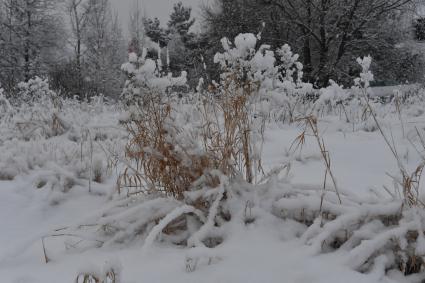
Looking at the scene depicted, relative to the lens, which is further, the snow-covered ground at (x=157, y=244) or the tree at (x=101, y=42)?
the tree at (x=101, y=42)

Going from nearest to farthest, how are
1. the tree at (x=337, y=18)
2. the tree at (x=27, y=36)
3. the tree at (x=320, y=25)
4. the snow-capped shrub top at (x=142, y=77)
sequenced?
the snow-capped shrub top at (x=142, y=77) < the tree at (x=337, y=18) < the tree at (x=320, y=25) < the tree at (x=27, y=36)

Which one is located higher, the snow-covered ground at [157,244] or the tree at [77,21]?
the tree at [77,21]

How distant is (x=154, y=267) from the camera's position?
48.4 inches

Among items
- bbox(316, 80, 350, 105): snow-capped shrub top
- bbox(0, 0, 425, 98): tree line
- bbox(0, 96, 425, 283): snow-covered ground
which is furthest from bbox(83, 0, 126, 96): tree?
bbox(0, 96, 425, 283): snow-covered ground

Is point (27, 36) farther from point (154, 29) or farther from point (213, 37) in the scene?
point (213, 37)

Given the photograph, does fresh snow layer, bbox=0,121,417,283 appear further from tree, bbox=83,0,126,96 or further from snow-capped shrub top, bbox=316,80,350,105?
tree, bbox=83,0,126,96

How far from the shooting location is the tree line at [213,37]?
552 inches

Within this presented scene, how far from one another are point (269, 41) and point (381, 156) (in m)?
15.7

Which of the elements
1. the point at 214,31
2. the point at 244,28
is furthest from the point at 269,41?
the point at 214,31

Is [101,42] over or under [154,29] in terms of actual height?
under

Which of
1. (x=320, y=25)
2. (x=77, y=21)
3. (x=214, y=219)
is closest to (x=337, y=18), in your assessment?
(x=320, y=25)

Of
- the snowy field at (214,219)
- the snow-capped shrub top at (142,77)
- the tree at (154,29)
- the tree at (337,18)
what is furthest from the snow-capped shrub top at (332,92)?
the tree at (154,29)

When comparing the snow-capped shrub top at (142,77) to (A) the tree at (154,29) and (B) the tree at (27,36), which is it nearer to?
(B) the tree at (27,36)

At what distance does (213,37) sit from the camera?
19.5 m
